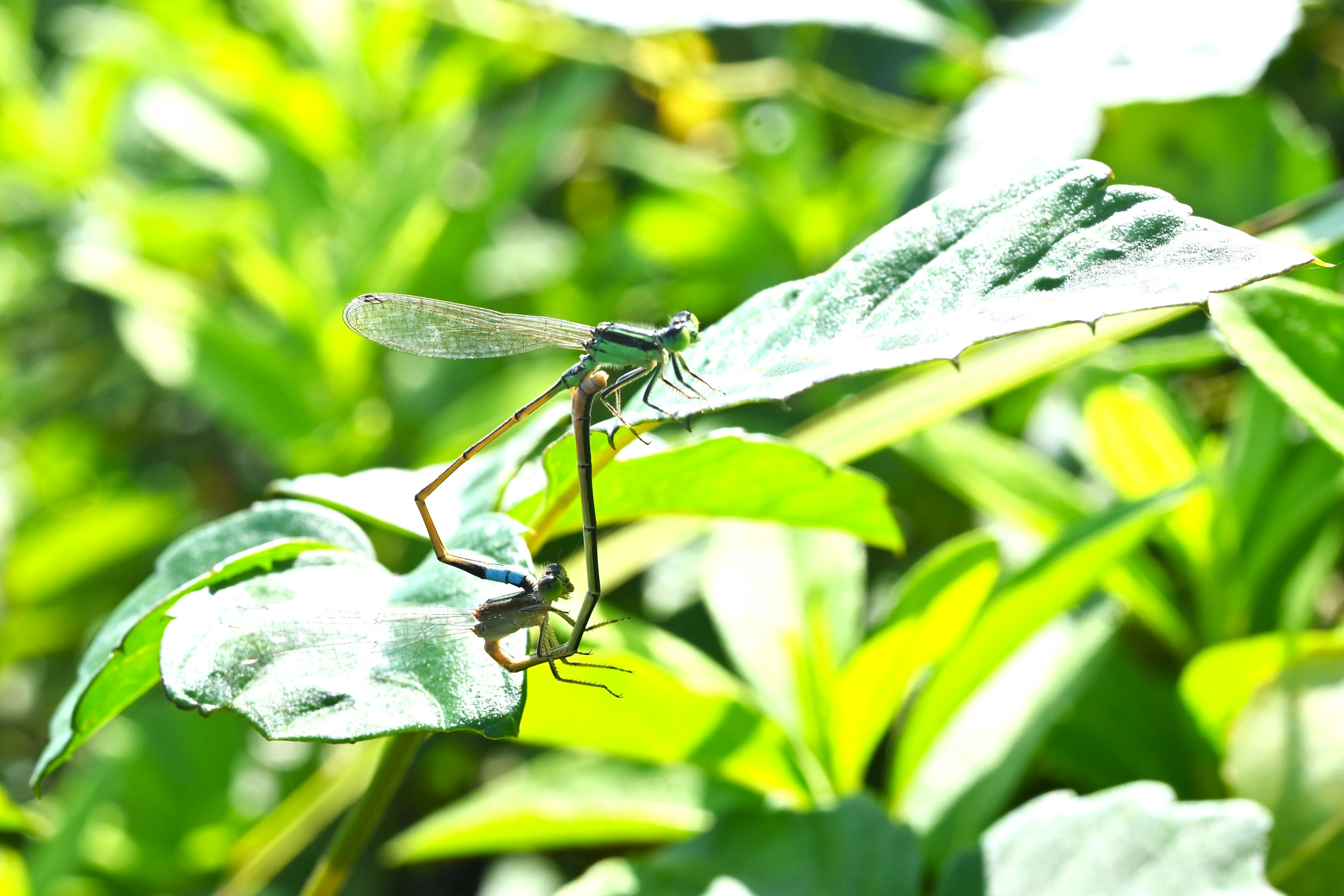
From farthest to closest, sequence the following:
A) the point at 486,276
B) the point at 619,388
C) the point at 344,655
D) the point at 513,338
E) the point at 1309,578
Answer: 1. the point at 486,276
2. the point at 513,338
3. the point at 1309,578
4. the point at 619,388
5. the point at 344,655

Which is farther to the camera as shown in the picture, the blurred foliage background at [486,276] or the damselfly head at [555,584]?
the blurred foliage background at [486,276]

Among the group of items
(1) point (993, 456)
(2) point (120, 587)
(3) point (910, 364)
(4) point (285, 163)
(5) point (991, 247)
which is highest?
(4) point (285, 163)

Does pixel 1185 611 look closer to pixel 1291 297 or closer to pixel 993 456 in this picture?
pixel 993 456

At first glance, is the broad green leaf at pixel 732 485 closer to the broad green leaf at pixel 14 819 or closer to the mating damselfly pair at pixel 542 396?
the mating damselfly pair at pixel 542 396

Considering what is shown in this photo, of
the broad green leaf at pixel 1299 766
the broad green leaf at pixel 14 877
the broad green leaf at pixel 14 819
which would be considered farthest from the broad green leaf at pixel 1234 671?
the broad green leaf at pixel 14 877

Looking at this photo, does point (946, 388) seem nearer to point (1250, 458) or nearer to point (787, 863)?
point (1250, 458)

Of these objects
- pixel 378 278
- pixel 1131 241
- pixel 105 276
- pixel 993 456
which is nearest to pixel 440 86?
pixel 378 278

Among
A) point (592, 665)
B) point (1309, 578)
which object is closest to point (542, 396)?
point (592, 665)
